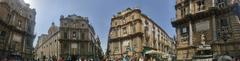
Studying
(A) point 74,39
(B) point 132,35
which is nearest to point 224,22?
(B) point 132,35

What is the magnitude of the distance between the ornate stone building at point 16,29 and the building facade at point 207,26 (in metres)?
25.6

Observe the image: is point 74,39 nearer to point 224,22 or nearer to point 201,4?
point 201,4

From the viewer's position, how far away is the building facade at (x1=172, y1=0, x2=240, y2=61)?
38906mm

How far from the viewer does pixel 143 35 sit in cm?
5756

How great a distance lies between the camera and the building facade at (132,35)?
188 feet

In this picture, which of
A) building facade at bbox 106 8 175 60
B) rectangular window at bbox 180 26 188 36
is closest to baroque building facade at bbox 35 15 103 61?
building facade at bbox 106 8 175 60

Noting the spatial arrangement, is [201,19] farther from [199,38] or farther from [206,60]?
[206,60]

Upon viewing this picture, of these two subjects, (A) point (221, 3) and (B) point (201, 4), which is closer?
(A) point (221, 3)

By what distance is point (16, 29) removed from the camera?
177 feet

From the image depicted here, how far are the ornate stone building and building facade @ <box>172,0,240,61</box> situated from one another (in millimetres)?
25582

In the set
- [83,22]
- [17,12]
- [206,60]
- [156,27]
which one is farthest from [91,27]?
[206,60]

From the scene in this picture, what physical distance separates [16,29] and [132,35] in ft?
65.5

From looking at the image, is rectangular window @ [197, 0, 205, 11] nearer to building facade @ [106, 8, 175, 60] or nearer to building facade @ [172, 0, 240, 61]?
building facade @ [172, 0, 240, 61]

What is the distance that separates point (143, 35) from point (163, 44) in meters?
14.4
